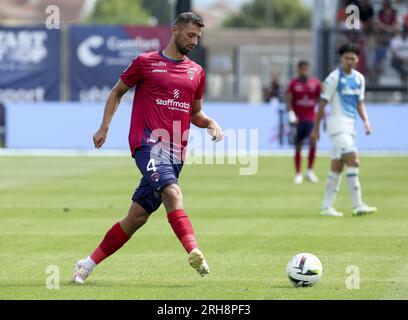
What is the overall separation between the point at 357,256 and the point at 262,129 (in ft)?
71.7

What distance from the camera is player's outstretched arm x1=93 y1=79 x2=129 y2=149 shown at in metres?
10.0

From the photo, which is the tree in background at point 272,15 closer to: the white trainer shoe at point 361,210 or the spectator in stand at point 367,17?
the spectator in stand at point 367,17

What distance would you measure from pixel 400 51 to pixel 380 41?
2.55 ft

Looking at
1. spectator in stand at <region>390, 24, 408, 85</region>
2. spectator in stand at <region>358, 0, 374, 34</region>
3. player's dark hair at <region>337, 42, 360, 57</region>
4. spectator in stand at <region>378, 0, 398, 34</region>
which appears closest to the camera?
player's dark hair at <region>337, 42, 360, 57</region>

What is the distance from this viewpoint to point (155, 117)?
10234 mm

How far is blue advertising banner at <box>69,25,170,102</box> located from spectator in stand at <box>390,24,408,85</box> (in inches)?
330

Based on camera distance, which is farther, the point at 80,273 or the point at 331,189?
the point at 331,189

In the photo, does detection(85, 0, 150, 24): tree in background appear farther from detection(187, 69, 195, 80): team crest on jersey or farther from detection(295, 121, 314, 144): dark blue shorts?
detection(187, 69, 195, 80): team crest on jersey

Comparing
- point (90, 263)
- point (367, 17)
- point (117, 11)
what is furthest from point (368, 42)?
point (117, 11)

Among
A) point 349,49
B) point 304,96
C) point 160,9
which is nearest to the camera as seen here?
point 349,49

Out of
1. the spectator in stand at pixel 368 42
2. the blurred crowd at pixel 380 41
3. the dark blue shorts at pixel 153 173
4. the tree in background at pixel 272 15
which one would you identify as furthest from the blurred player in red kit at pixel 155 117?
the tree in background at pixel 272 15

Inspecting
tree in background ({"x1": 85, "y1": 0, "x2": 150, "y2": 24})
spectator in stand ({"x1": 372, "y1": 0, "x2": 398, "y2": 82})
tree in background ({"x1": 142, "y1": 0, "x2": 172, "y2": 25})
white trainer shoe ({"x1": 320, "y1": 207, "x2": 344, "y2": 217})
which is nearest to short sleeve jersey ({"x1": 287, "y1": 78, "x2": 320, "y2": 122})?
white trainer shoe ({"x1": 320, "y1": 207, "x2": 344, "y2": 217})

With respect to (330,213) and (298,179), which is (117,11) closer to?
(298,179)
